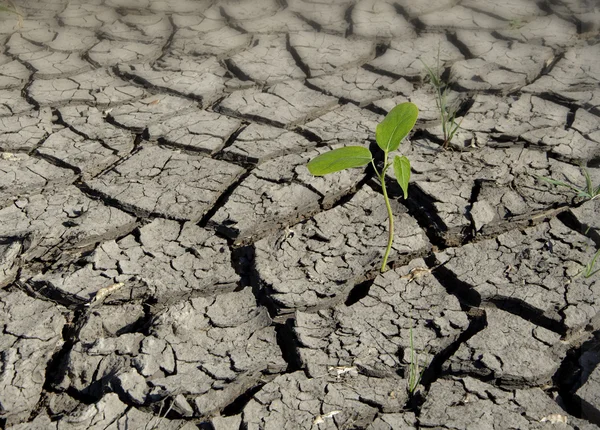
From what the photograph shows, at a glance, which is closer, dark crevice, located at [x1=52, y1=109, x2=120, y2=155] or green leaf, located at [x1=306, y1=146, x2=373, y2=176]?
green leaf, located at [x1=306, y1=146, x2=373, y2=176]

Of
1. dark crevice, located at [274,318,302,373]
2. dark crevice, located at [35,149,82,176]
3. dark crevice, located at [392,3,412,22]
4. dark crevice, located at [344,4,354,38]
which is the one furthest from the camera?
dark crevice, located at [392,3,412,22]

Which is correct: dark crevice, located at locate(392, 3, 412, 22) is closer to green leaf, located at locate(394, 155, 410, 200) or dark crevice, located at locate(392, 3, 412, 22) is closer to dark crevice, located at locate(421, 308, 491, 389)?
green leaf, located at locate(394, 155, 410, 200)

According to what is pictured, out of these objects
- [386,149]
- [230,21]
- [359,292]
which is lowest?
[230,21]

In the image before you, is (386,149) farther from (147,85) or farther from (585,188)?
(147,85)

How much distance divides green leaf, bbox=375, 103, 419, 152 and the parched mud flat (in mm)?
342

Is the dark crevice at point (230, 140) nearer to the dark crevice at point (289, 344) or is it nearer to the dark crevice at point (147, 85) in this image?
the dark crevice at point (147, 85)

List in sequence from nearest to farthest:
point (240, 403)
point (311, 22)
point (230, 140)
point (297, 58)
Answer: point (240, 403) < point (230, 140) < point (297, 58) < point (311, 22)

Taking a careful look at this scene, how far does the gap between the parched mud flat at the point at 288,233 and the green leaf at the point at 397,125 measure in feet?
1.12

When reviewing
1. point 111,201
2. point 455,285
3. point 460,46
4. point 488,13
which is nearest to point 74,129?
point 111,201

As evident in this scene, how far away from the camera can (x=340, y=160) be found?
6.23 feet

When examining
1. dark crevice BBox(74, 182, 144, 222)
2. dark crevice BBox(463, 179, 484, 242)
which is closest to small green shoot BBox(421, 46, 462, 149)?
dark crevice BBox(463, 179, 484, 242)

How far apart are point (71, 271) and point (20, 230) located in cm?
28

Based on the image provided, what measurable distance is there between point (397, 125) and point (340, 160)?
0.18 metres

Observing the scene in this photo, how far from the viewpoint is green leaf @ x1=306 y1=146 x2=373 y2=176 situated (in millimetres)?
1883
